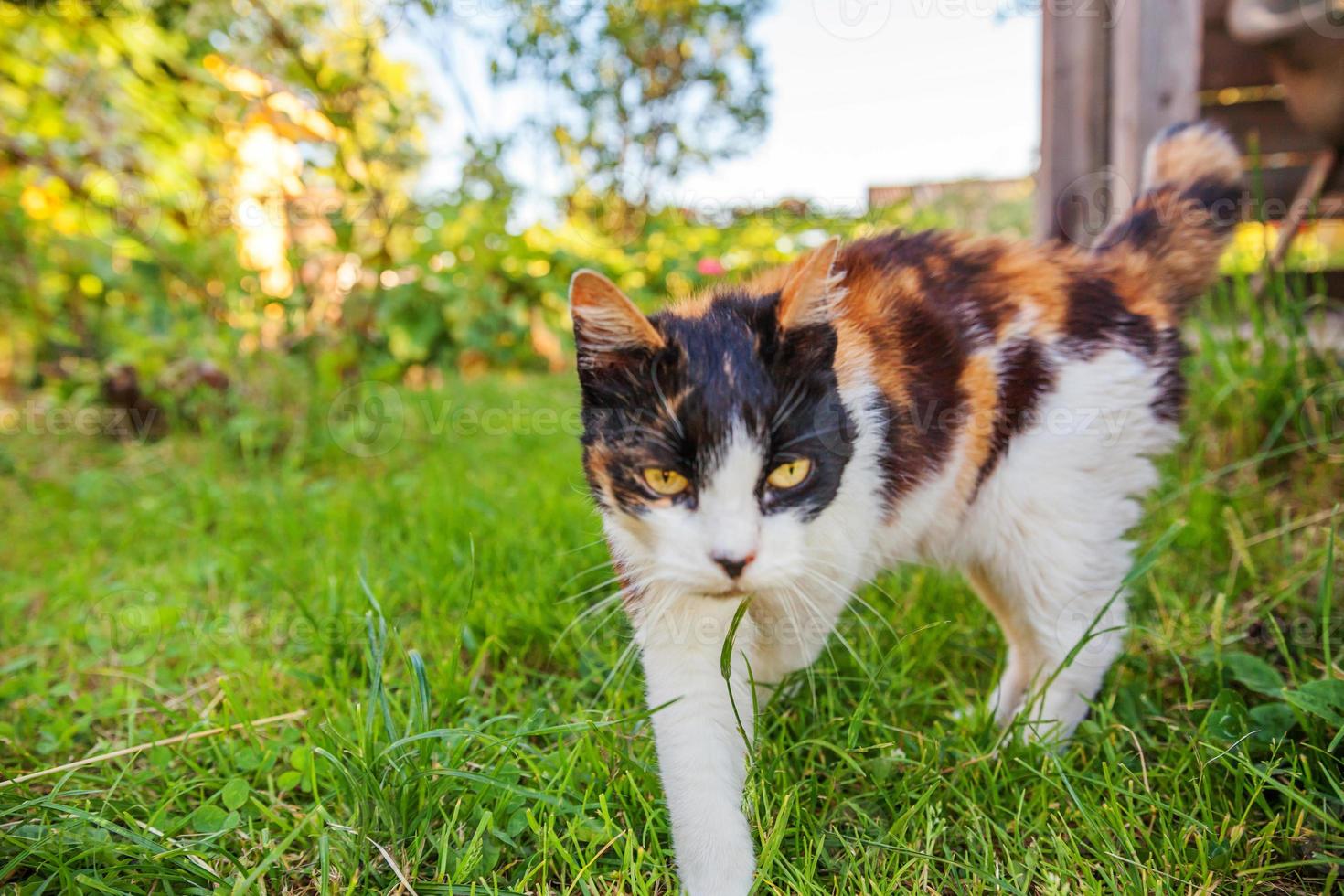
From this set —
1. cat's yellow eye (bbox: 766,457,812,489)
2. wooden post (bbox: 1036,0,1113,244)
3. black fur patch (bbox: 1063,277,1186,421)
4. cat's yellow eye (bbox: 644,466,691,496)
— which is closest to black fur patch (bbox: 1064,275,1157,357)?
black fur patch (bbox: 1063,277,1186,421)

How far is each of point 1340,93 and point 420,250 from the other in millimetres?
4164

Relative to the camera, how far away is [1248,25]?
8.55 feet

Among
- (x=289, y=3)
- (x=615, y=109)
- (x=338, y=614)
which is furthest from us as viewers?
(x=615, y=109)

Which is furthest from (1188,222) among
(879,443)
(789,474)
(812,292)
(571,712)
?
(571,712)

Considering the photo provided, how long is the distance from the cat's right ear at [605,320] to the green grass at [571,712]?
66cm

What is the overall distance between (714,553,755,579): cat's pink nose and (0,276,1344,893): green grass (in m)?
0.42

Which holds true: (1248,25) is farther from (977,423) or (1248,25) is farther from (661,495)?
(661,495)

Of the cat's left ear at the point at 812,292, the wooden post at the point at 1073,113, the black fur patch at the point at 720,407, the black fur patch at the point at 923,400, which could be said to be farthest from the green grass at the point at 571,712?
the wooden post at the point at 1073,113

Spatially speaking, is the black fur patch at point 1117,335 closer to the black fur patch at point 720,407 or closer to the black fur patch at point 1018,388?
the black fur patch at point 1018,388

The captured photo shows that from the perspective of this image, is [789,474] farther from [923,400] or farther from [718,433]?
[923,400]

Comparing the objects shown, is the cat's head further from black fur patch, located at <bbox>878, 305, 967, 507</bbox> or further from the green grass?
the green grass

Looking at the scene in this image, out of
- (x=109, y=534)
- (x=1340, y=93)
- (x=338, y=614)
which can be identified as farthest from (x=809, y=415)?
(x=109, y=534)

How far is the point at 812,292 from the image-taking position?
1319 millimetres

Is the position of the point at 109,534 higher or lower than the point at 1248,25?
lower
